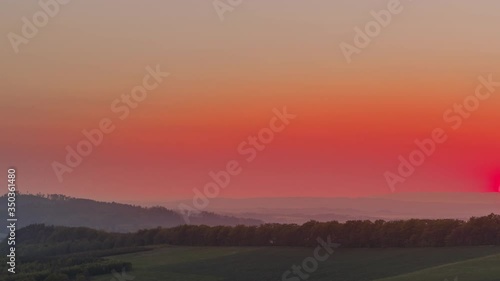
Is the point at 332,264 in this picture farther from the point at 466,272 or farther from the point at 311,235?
the point at 466,272

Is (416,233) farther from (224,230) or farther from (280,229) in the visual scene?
(224,230)

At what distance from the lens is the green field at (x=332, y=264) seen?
67688 millimetres

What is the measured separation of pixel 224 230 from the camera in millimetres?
127500

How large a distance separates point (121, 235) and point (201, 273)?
60307mm

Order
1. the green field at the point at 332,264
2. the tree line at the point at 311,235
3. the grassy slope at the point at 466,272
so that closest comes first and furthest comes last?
the grassy slope at the point at 466,272 < the green field at the point at 332,264 < the tree line at the point at 311,235

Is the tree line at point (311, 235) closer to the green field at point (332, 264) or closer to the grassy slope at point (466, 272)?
the green field at point (332, 264)

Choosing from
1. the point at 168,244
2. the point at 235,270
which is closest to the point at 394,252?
the point at 235,270

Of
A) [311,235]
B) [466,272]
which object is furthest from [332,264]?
[466,272]

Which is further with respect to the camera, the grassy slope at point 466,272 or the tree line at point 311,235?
the tree line at point 311,235

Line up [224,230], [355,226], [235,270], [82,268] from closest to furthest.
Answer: [235,270] < [82,268] < [355,226] < [224,230]

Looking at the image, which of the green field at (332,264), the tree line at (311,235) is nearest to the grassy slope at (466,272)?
the green field at (332,264)

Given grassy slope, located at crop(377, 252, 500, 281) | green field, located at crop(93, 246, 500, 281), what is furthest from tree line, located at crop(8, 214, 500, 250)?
grassy slope, located at crop(377, 252, 500, 281)

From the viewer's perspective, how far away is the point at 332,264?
3418 inches

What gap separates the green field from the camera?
67.7 m
